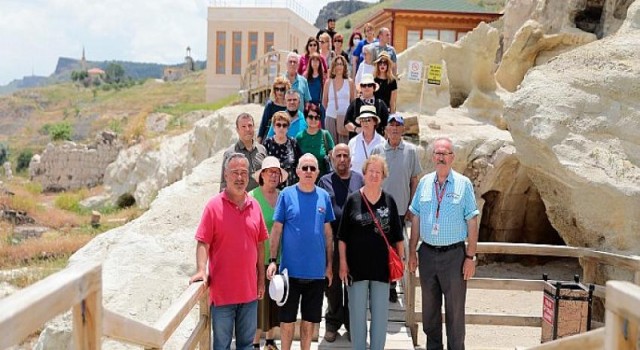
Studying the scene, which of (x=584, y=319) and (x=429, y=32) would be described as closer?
(x=584, y=319)

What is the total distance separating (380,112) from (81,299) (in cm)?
564

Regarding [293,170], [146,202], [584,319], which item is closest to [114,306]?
[293,170]

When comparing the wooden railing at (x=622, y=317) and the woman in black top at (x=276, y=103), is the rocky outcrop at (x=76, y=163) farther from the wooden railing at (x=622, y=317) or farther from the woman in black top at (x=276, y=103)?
the wooden railing at (x=622, y=317)

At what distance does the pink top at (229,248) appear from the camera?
14.9ft

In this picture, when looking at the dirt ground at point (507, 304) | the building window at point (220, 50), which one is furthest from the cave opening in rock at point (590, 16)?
the building window at point (220, 50)

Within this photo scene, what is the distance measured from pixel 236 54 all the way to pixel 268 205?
28182 millimetres

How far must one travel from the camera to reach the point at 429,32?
73.9 feet

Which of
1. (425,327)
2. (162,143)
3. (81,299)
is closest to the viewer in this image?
(81,299)

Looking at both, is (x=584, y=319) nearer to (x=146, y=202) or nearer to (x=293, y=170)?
(x=293, y=170)

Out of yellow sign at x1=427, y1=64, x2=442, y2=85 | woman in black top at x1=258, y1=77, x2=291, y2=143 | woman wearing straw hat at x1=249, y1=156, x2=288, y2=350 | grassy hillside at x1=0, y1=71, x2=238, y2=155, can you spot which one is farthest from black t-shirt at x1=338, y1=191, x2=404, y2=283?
grassy hillside at x1=0, y1=71, x2=238, y2=155

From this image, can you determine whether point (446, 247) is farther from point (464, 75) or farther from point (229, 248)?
point (464, 75)

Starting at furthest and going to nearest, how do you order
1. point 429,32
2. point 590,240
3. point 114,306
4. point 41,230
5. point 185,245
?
1. point 41,230
2. point 429,32
3. point 185,245
4. point 590,240
5. point 114,306

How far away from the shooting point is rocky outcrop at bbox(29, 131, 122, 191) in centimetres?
3950

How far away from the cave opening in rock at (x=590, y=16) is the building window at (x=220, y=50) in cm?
1896
